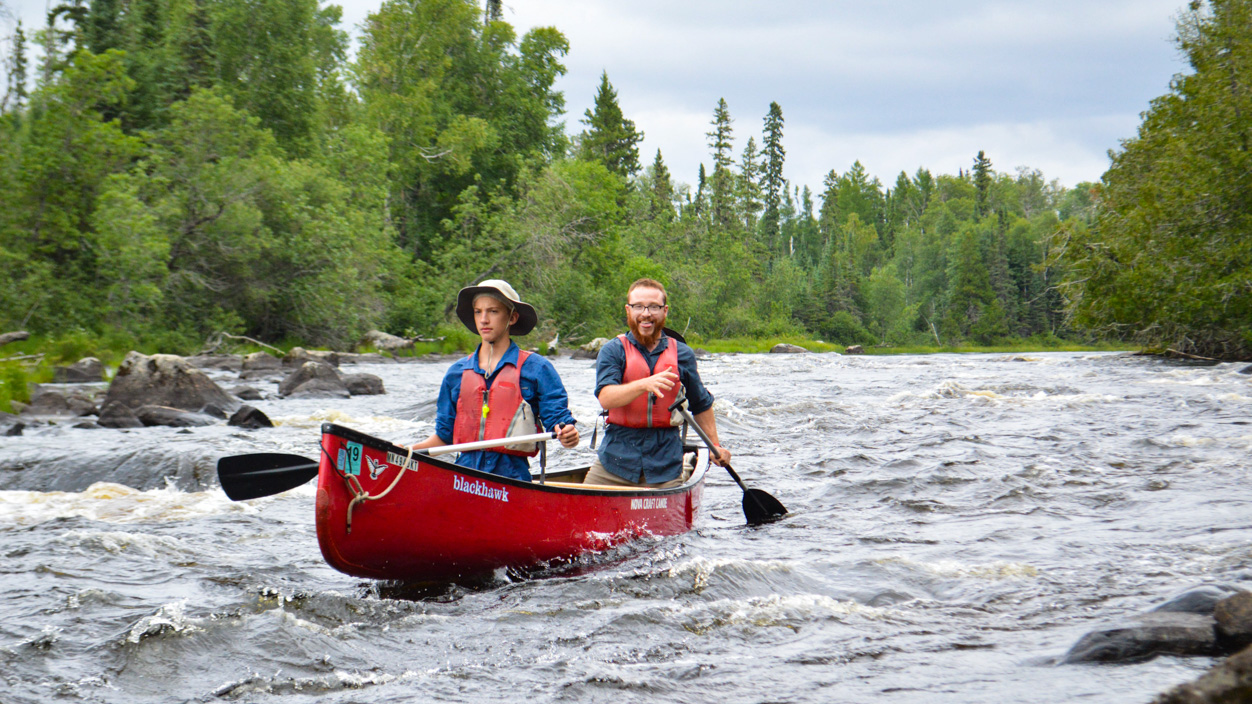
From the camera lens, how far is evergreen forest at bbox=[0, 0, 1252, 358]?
20.3 m

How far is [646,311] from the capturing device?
551cm

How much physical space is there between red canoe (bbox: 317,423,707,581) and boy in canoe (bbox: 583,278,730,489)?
55cm

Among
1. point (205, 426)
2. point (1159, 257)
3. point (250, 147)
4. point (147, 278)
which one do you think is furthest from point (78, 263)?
point (1159, 257)

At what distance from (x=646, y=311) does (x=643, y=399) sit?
57 centimetres

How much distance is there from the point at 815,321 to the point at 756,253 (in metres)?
7.96

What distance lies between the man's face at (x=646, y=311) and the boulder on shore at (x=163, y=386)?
8.30 metres

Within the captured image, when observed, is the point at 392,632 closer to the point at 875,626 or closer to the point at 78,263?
the point at 875,626

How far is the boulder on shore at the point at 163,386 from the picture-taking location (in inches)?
449

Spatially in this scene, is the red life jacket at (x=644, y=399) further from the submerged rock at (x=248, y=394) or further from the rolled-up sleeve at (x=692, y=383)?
the submerged rock at (x=248, y=394)

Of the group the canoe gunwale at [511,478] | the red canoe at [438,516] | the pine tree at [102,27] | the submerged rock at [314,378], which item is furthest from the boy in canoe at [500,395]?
the pine tree at [102,27]

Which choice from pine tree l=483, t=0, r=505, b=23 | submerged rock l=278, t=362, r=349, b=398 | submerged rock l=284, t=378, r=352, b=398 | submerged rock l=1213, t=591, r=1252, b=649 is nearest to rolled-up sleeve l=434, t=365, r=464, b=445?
submerged rock l=1213, t=591, r=1252, b=649

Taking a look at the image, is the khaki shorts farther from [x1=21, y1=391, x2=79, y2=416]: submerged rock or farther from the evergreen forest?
the evergreen forest

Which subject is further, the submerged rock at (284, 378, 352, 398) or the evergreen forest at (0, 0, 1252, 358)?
the evergreen forest at (0, 0, 1252, 358)

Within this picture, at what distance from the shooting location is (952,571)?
5.09 m
